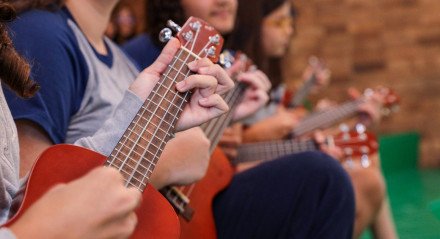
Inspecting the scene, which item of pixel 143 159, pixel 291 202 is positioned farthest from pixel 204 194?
pixel 143 159

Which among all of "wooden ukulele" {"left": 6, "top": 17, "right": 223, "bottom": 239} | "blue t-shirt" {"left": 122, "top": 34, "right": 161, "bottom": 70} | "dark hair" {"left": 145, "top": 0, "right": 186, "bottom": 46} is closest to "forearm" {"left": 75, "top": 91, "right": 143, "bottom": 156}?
"wooden ukulele" {"left": 6, "top": 17, "right": 223, "bottom": 239}

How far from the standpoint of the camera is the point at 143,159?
111 cm

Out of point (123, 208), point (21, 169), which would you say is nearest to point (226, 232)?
point (21, 169)

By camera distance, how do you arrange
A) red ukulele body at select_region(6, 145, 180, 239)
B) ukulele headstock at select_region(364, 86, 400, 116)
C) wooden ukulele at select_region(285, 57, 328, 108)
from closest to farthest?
1. red ukulele body at select_region(6, 145, 180, 239)
2. ukulele headstock at select_region(364, 86, 400, 116)
3. wooden ukulele at select_region(285, 57, 328, 108)

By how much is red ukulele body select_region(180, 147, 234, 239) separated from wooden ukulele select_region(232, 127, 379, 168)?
0.60 meters

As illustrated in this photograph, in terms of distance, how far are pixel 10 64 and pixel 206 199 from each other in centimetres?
76

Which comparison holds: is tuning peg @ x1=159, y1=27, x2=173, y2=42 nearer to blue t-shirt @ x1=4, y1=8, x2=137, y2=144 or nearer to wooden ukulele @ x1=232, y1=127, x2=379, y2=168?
blue t-shirt @ x1=4, y1=8, x2=137, y2=144

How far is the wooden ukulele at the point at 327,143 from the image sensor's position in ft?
8.34

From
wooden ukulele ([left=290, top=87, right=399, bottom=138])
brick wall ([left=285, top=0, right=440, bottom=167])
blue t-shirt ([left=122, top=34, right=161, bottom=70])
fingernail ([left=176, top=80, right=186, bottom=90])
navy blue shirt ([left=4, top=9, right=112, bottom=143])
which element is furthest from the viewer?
brick wall ([left=285, top=0, right=440, bottom=167])

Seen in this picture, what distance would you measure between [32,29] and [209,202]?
0.54 metres

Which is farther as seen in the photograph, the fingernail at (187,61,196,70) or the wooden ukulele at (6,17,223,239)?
the fingernail at (187,61,196,70)

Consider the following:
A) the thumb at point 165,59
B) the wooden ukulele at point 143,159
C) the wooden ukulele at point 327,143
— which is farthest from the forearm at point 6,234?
the wooden ukulele at point 327,143

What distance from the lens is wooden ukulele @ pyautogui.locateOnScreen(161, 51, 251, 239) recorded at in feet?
5.45

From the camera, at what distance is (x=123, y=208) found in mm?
880
